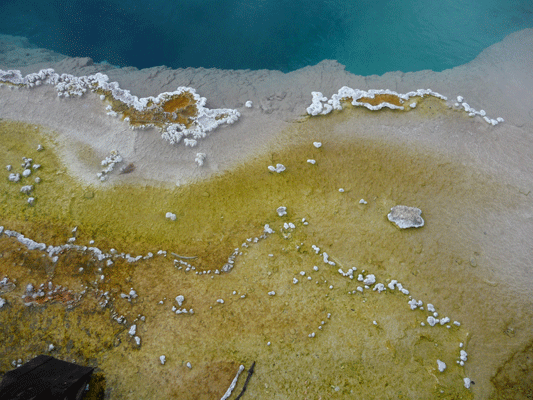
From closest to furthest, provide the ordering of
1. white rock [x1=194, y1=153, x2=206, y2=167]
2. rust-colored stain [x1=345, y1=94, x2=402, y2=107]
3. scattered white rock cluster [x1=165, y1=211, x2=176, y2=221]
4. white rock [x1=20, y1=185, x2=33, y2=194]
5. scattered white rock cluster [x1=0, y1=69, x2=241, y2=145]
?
scattered white rock cluster [x1=165, y1=211, x2=176, y2=221] < white rock [x1=20, y1=185, x2=33, y2=194] < white rock [x1=194, y1=153, x2=206, y2=167] < scattered white rock cluster [x1=0, y1=69, x2=241, y2=145] < rust-colored stain [x1=345, y1=94, x2=402, y2=107]

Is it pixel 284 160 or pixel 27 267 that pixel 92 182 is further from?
pixel 284 160

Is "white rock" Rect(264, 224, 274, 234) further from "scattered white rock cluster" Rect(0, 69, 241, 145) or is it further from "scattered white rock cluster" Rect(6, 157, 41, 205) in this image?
"scattered white rock cluster" Rect(6, 157, 41, 205)

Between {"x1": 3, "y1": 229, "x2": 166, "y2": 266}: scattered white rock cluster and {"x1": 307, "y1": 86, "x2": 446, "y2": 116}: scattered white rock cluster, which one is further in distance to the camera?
{"x1": 307, "y1": 86, "x2": 446, "y2": 116}: scattered white rock cluster

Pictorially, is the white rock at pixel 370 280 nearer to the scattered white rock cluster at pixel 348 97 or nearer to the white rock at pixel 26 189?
the scattered white rock cluster at pixel 348 97

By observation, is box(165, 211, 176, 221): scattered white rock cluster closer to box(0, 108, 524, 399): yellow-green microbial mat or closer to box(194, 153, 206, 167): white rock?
box(0, 108, 524, 399): yellow-green microbial mat

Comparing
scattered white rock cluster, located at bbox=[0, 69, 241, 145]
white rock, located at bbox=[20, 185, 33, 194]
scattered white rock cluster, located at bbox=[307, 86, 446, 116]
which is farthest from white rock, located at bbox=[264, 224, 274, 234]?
white rock, located at bbox=[20, 185, 33, 194]

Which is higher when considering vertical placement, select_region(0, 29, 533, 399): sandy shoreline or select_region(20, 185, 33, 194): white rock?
select_region(0, 29, 533, 399): sandy shoreline

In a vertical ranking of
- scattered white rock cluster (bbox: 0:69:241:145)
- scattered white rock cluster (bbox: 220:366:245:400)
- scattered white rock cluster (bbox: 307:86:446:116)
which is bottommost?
scattered white rock cluster (bbox: 220:366:245:400)

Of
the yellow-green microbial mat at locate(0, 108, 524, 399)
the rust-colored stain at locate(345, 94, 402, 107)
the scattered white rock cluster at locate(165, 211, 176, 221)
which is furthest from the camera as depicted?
the rust-colored stain at locate(345, 94, 402, 107)
